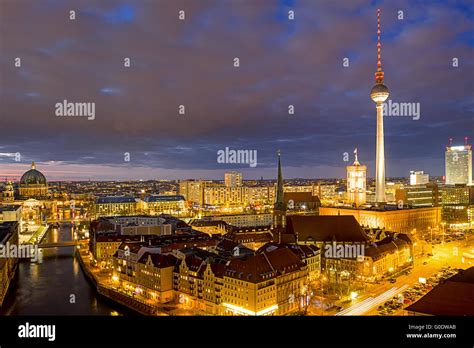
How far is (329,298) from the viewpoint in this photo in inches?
435

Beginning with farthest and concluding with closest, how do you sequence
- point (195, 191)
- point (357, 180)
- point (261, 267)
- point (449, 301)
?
point (195, 191)
point (357, 180)
point (261, 267)
point (449, 301)

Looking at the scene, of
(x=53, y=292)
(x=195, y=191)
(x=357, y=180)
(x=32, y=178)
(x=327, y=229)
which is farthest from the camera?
(x=32, y=178)

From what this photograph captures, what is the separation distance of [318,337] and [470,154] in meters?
56.5

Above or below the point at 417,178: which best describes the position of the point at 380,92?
above

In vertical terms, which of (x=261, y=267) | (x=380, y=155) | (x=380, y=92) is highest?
(x=380, y=92)

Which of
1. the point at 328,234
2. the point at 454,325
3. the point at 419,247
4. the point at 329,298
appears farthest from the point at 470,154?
the point at 454,325

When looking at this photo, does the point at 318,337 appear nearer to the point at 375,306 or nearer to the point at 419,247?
the point at 375,306

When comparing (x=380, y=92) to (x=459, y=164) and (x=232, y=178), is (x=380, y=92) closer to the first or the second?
(x=232, y=178)

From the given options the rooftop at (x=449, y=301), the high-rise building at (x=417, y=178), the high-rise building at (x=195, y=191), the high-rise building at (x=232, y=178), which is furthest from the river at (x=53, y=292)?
the high-rise building at (x=417, y=178)

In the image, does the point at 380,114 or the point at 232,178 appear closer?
the point at 380,114

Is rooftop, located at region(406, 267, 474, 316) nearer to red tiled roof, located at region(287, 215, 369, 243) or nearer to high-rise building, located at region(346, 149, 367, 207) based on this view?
red tiled roof, located at region(287, 215, 369, 243)

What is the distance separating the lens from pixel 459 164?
51.1 metres

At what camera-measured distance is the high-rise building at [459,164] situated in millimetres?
49869

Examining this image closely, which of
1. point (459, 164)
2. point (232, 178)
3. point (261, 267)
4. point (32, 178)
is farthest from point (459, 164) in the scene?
point (32, 178)
